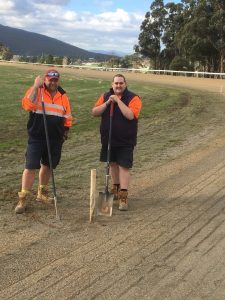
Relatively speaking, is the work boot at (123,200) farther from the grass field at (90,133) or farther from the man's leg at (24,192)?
the man's leg at (24,192)

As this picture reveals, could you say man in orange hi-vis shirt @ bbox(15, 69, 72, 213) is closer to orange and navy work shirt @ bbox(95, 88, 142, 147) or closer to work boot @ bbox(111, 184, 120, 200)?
orange and navy work shirt @ bbox(95, 88, 142, 147)

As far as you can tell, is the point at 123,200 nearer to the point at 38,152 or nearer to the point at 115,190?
the point at 115,190

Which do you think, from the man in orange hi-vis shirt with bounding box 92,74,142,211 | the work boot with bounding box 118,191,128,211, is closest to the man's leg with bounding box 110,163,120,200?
the man in orange hi-vis shirt with bounding box 92,74,142,211

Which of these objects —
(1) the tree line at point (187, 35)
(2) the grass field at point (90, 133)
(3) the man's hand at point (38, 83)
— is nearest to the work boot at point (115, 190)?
(2) the grass field at point (90, 133)

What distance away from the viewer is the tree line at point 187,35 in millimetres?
51062

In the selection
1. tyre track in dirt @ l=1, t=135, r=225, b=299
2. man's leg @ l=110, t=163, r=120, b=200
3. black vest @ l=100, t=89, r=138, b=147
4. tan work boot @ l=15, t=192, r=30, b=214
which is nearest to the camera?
tyre track in dirt @ l=1, t=135, r=225, b=299

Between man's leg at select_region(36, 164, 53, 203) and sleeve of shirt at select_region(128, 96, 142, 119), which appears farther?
man's leg at select_region(36, 164, 53, 203)

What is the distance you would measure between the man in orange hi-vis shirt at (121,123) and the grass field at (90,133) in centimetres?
79

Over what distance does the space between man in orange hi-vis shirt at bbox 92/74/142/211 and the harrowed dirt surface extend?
487 mm

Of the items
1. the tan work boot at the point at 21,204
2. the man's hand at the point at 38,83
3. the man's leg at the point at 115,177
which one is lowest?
the tan work boot at the point at 21,204

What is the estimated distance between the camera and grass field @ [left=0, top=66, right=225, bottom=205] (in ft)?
27.8

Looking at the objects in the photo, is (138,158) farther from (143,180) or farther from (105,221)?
(105,221)

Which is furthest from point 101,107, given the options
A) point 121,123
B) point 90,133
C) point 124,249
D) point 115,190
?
point 90,133

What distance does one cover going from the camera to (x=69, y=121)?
22.2 feet
